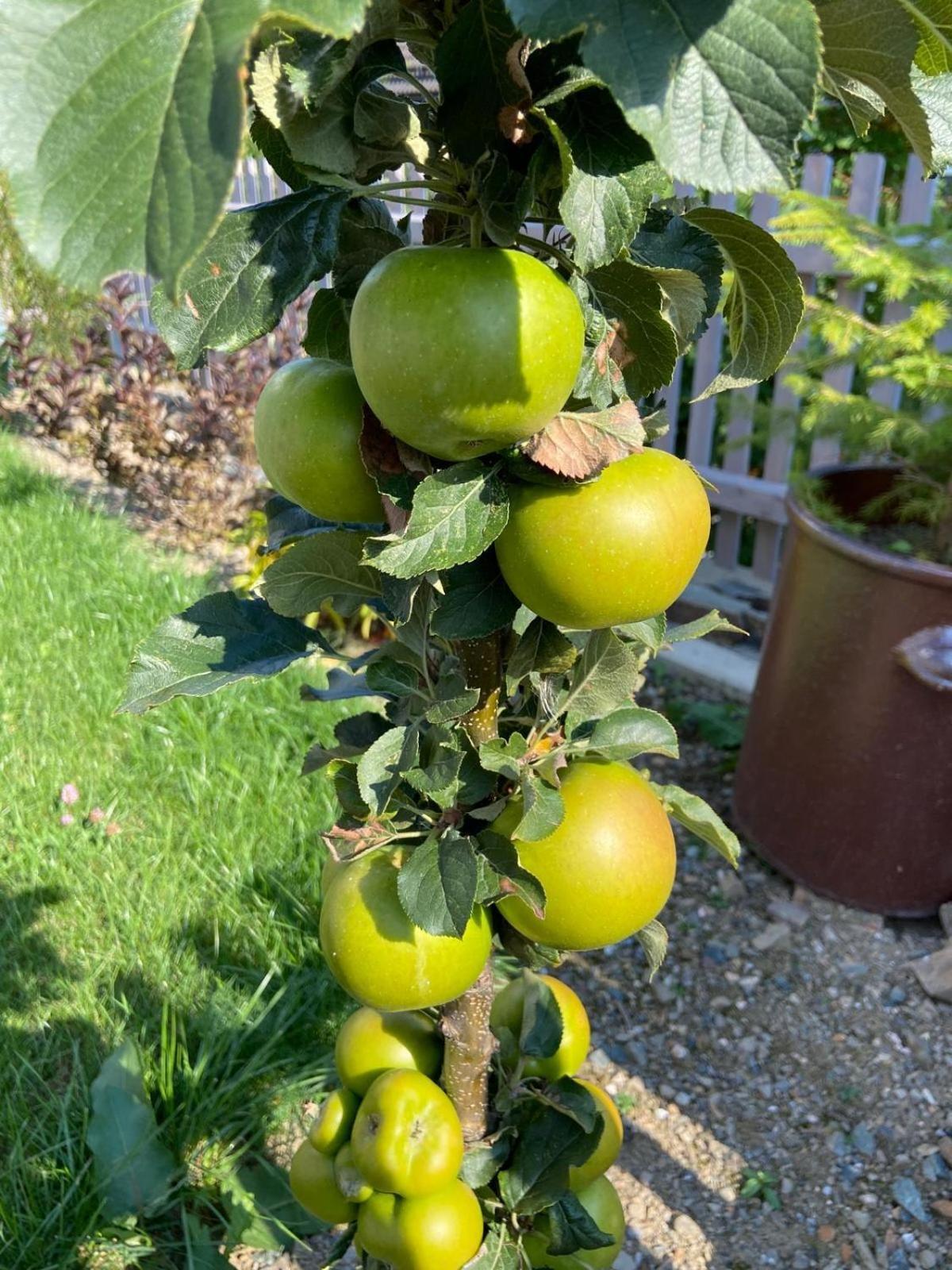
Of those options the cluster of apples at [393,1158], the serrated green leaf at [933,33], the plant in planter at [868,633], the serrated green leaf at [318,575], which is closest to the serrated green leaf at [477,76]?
the serrated green leaf at [933,33]

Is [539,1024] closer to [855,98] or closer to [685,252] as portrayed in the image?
[685,252]

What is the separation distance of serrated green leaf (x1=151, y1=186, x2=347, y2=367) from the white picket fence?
2657 mm

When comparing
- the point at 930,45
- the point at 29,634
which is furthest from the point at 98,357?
the point at 930,45

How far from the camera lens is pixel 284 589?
0.87 m

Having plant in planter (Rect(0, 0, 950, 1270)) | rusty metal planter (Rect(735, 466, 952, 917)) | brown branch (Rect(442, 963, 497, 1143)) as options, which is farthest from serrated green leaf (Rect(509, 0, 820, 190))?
rusty metal planter (Rect(735, 466, 952, 917))

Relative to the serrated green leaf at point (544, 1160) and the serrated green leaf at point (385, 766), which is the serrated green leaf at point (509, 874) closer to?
the serrated green leaf at point (385, 766)

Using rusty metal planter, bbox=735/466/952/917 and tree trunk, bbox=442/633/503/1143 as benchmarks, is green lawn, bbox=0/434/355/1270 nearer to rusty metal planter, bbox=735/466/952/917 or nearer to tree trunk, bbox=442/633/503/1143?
tree trunk, bbox=442/633/503/1143

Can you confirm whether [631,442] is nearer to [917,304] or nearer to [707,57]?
[707,57]

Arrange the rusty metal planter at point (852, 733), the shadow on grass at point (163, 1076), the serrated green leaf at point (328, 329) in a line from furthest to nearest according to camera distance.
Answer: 1. the rusty metal planter at point (852, 733)
2. the shadow on grass at point (163, 1076)
3. the serrated green leaf at point (328, 329)

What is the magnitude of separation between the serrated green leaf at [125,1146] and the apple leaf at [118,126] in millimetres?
Answer: 1562

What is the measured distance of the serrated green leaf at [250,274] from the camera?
66 centimetres

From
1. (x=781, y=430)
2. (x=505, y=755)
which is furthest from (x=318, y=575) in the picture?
(x=781, y=430)

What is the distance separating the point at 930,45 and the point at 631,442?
29cm

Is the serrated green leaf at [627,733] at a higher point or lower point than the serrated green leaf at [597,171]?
lower
